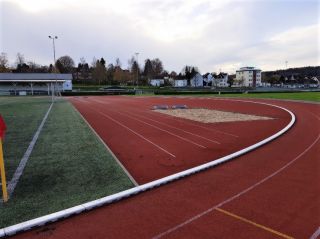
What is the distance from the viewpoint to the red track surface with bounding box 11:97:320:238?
5.05 m

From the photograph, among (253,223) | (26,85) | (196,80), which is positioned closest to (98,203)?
(253,223)

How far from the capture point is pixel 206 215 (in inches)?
222

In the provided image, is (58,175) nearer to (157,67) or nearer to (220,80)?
(157,67)

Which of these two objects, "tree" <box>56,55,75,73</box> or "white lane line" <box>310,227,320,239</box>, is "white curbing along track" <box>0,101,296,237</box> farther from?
"tree" <box>56,55,75,73</box>

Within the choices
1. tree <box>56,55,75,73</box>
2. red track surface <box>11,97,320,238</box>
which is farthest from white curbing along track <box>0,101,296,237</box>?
tree <box>56,55,75,73</box>

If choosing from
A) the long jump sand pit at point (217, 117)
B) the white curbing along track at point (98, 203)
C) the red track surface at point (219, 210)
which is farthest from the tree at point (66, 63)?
the red track surface at point (219, 210)

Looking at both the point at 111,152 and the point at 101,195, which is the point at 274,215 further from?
the point at 111,152

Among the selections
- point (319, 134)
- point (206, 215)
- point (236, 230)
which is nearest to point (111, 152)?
point (206, 215)

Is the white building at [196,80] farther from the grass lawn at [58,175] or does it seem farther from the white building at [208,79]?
the grass lawn at [58,175]

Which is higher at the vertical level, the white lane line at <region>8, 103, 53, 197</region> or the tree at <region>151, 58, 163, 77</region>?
the tree at <region>151, 58, 163, 77</region>

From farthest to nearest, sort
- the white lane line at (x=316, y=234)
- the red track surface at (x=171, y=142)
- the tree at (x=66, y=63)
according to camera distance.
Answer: the tree at (x=66, y=63) < the red track surface at (x=171, y=142) < the white lane line at (x=316, y=234)

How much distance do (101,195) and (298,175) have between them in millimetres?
5230

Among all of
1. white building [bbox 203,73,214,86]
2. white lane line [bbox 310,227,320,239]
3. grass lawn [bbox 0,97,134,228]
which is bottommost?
white lane line [bbox 310,227,320,239]

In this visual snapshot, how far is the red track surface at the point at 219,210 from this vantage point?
5.05m
